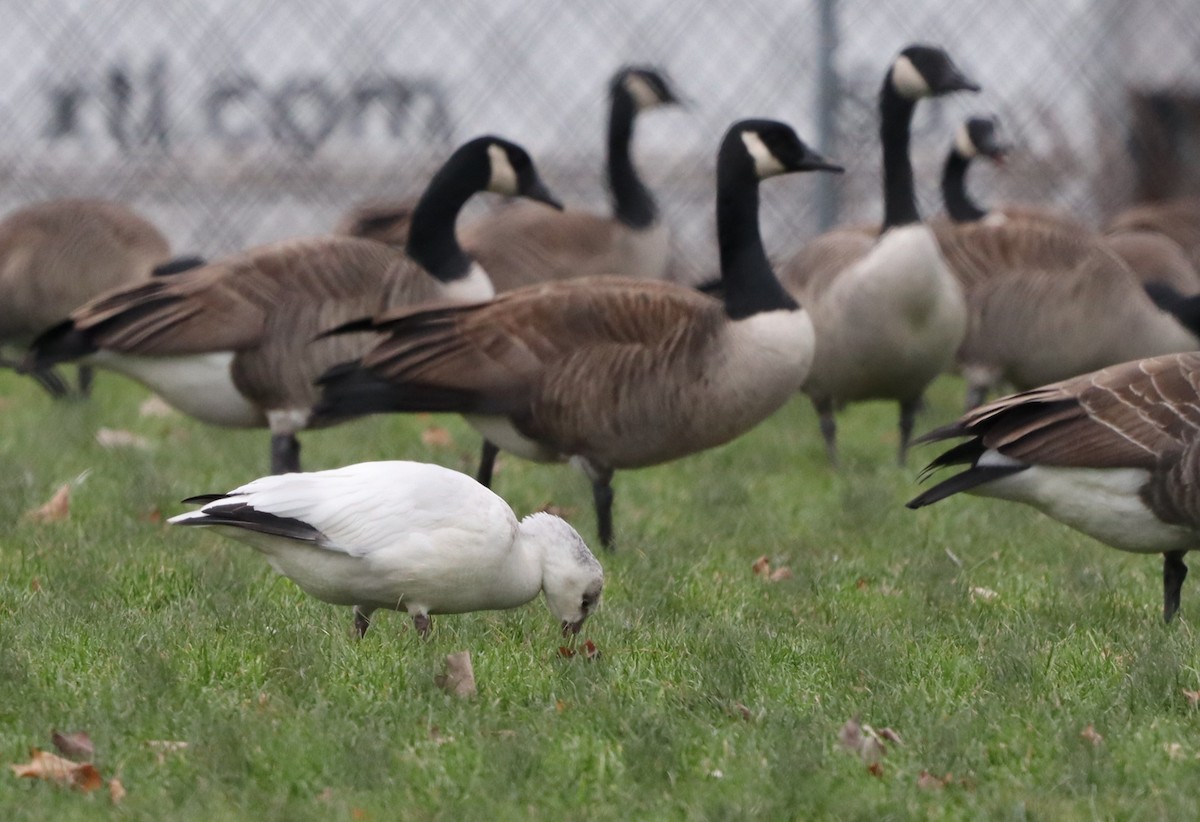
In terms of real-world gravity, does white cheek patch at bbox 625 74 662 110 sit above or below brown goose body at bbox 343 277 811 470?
above

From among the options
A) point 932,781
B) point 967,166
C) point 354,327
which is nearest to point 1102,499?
point 932,781

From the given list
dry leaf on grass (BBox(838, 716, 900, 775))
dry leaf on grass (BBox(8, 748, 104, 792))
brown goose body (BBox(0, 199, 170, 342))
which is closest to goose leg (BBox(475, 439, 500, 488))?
dry leaf on grass (BBox(838, 716, 900, 775))

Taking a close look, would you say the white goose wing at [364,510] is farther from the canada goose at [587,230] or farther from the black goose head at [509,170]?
the canada goose at [587,230]

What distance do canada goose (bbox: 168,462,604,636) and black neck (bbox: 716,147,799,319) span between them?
2189 mm

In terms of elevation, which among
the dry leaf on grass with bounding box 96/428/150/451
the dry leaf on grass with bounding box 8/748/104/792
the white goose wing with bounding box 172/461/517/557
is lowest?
the dry leaf on grass with bounding box 96/428/150/451

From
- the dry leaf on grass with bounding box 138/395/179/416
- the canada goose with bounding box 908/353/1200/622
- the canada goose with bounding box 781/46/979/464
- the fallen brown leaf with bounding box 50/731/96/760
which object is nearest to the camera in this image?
the fallen brown leaf with bounding box 50/731/96/760

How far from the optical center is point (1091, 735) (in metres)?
3.79

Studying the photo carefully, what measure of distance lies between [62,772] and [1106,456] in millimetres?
3061

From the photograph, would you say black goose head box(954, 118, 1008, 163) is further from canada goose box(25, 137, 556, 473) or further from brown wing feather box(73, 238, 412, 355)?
brown wing feather box(73, 238, 412, 355)

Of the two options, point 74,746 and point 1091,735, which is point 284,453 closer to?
point 74,746

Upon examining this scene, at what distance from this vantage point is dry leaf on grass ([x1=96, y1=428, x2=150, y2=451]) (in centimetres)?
824

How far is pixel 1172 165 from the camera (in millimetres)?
13805

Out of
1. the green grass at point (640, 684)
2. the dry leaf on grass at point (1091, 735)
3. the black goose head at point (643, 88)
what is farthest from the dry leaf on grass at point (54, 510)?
the black goose head at point (643, 88)

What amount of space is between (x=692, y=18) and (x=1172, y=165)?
432 cm
